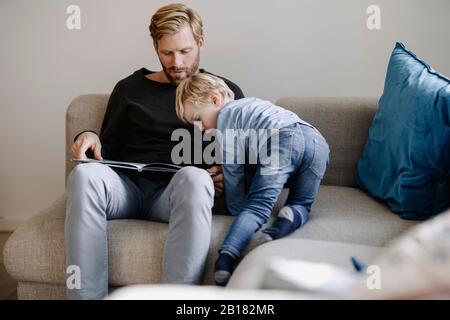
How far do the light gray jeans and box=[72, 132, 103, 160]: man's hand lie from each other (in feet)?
0.76

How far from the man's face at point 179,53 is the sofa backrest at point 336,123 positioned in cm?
33

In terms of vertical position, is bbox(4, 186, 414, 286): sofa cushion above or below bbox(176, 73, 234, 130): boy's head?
below

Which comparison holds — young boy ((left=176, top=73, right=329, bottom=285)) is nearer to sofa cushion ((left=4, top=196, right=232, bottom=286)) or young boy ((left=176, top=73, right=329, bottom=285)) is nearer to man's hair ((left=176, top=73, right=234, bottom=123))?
man's hair ((left=176, top=73, right=234, bottom=123))

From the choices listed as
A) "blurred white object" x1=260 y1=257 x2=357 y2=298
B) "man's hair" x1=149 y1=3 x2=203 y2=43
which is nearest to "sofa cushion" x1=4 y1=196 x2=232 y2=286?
"man's hair" x1=149 y1=3 x2=203 y2=43

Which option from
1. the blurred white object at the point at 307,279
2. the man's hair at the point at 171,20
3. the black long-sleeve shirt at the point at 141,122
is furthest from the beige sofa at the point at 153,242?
the blurred white object at the point at 307,279

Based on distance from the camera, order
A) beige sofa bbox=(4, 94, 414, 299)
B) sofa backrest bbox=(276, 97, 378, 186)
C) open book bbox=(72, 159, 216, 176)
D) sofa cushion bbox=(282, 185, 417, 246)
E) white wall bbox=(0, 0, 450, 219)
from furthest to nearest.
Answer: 1. white wall bbox=(0, 0, 450, 219)
2. sofa backrest bbox=(276, 97, 378, 186)
3. open book bbox=(72, 159, 216, 176)
4. sofa cushion bbox=(282, 185, 417, 246)
5. beige sofa bbox=(4, 94, 414, 299)

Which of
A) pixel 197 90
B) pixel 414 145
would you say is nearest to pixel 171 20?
pixel 197 90

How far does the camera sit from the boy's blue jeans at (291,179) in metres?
1.52

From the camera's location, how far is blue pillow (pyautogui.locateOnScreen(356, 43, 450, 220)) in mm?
1531

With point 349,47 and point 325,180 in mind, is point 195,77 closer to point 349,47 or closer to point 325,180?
point 325,180

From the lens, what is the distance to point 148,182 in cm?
172

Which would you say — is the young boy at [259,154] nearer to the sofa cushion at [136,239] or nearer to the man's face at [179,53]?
the sofa cushion at [136,239]

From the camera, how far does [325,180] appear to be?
2.03 metres
